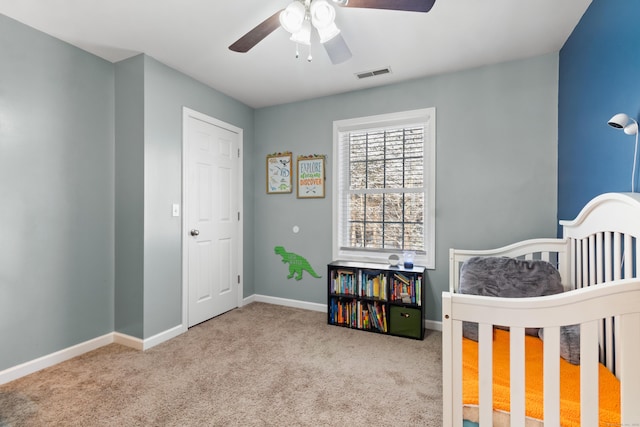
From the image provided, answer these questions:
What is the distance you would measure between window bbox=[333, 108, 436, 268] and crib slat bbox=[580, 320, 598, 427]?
2.03 metres

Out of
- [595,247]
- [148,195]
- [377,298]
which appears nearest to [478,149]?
[595,247]

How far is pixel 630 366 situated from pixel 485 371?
369mm

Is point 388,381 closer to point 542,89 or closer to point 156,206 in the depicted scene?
point 156,206

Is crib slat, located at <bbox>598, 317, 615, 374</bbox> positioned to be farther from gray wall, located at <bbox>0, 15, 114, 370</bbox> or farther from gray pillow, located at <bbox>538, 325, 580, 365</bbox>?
gray wall, located at <bbox>0, 15, 114, 370</bbox>

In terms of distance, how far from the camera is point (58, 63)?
2.25 meters

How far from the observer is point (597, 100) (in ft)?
5.66

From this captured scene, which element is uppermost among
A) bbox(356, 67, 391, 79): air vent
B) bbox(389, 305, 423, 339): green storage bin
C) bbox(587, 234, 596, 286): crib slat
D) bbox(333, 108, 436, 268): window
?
bbox(356, 67, 391, 79): air vent

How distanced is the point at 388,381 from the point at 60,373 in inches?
89.2

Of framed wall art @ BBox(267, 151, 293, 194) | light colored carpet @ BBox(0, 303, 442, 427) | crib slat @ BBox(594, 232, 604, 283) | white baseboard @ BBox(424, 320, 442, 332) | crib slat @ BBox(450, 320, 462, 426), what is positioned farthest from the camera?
framed wall art @ BBox(267, 151, 293, 194)

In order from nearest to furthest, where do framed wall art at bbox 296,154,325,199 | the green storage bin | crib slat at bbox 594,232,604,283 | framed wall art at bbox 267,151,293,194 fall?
crib slat at bbox 594,232,604,283 < the green storage bin < framed wall art at bbox 296,154,325,199 < framed wall art at bbox 267,151,293,194

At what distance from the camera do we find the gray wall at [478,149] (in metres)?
2.46

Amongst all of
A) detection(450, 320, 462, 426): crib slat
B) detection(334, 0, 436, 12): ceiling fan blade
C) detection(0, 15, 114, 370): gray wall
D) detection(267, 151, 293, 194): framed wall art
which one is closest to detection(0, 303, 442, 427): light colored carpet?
detection(0, 15, 114, 370): gray wall

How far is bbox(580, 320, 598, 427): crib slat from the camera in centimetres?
83

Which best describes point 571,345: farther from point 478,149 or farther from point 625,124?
point 478,149
